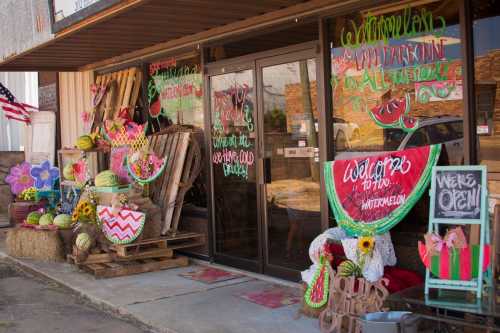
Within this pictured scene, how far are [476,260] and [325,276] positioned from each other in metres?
1.30

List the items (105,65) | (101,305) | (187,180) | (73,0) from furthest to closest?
(105,65) < (187,180) < (73,0) < (101,305)

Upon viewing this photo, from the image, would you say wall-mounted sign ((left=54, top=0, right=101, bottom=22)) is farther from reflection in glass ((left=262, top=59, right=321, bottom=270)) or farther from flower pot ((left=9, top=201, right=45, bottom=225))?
flower pot ((left=9, top=201, right=45, bottom=225))

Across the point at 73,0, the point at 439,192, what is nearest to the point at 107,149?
the point at 73,0

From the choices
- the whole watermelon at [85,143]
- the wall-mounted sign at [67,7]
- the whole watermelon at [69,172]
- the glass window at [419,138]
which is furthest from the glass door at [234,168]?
the whole watermelon at [69,172]

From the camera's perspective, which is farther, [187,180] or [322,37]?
[187,180]

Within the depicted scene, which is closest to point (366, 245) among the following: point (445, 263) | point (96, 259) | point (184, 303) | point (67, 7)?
point (445, 263)

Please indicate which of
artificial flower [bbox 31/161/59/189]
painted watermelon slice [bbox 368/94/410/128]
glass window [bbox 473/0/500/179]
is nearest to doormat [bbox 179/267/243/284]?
painted watermelon slice [bbox 368/94/410/128]

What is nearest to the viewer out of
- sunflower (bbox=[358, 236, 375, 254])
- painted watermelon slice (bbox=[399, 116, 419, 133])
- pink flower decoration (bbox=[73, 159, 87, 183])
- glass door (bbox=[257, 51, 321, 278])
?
sunflower (bbox=[358, 236, 375, 254])

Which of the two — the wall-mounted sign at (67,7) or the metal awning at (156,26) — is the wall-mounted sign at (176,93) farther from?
the wall-mounted sign at (67,7)

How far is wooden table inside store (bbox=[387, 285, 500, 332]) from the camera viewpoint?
13.3 ft

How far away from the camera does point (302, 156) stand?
6688mm

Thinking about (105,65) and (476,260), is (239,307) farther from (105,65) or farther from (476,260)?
(105,65)

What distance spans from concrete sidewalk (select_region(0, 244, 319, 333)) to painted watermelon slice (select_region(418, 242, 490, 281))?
122cm

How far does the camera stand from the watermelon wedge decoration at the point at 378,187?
202 inches
